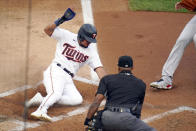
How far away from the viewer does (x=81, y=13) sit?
38.2 ft

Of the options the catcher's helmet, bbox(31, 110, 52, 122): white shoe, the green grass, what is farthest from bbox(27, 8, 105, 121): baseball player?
the green grass

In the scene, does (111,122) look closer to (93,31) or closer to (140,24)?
(93,31)

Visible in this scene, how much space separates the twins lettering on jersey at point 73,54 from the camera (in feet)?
27.8

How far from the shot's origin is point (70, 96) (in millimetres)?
8336

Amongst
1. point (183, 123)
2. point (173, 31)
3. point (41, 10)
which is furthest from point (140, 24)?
point (183, 123)

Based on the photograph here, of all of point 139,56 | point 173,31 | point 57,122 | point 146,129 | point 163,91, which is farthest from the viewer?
point 173,31

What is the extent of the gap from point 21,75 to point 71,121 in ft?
6.48

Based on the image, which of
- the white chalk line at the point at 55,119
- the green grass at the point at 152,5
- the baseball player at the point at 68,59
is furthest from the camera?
the green grass at the point at 152,5

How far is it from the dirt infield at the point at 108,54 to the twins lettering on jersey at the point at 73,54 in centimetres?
69

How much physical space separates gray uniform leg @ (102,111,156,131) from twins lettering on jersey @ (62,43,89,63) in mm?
2015

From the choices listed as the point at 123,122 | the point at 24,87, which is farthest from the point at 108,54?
the point at 123,122

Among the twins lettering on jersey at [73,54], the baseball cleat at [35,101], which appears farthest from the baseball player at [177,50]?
the baseball cleat at [35,101]

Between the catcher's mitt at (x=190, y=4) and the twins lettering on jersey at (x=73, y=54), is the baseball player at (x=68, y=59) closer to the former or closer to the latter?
the twins lettering on jersey at (x=73, y=54)

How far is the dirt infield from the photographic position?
8.02 meters
